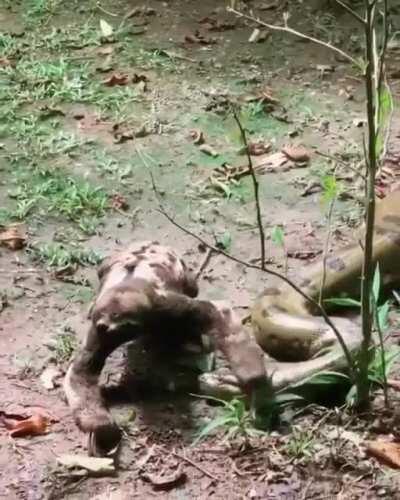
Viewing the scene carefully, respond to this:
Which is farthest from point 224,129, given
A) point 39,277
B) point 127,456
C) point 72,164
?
point 127,456

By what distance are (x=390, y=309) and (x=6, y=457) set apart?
1.63 meters

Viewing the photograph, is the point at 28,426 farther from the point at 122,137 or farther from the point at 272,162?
the point at 122,137

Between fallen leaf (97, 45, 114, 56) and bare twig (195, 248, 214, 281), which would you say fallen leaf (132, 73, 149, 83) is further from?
bare twig (195, 248, 214, 281)

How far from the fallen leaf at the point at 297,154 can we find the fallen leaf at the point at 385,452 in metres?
2.41

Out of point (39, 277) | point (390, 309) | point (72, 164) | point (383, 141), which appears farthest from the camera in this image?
point (72, 164)

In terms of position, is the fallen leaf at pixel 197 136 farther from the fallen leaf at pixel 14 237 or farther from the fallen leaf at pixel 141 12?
the fallen leaf at pixel 141 12

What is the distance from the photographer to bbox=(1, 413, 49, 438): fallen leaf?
3268mm

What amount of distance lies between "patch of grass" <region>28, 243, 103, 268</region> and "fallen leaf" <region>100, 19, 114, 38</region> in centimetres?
285

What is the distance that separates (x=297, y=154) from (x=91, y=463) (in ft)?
8.53

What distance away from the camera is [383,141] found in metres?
3.27

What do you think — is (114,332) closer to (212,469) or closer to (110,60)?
(212,469)

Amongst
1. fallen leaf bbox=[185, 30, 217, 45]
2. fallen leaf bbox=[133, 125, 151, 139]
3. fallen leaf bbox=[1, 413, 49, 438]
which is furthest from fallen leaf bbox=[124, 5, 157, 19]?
fallen leaf bbox=[1, 413, 49, 438]

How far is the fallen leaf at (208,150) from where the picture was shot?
535 cm

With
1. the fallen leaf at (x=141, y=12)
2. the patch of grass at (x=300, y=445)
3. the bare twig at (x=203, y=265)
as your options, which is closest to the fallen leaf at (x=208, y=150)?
the bare twig at (x=203, y=265)
